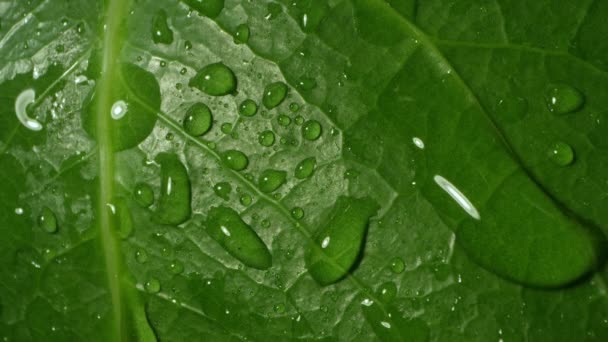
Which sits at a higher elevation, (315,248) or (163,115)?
(163,115)

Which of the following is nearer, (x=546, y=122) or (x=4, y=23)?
(x=546, y=122)

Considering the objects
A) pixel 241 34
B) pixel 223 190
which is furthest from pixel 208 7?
pixel 223 190

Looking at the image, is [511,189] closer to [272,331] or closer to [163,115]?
[272,331]

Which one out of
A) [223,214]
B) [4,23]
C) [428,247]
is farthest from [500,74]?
[4,23]

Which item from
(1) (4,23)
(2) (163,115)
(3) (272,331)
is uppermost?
(1) (4,23)

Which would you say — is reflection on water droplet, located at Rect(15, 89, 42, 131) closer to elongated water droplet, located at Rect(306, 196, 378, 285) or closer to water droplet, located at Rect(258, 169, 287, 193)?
water droplet, located at Rect(258, 169, 287, 193)
